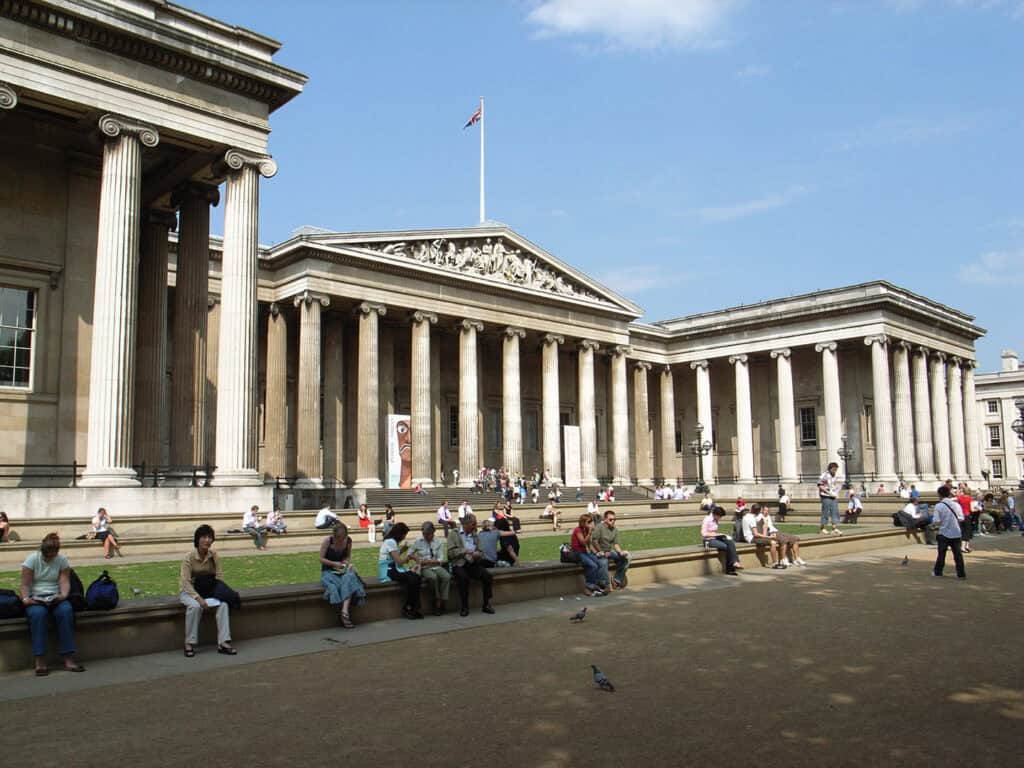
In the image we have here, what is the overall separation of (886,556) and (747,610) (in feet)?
32.8

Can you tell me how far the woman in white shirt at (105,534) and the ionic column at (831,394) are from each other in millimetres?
40323

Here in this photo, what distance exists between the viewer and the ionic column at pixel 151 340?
2350cm

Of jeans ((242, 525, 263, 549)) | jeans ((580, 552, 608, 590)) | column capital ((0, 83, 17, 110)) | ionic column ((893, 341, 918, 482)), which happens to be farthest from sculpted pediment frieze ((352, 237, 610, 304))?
jeans ((580, 552, 608, 590))

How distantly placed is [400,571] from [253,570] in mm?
5597

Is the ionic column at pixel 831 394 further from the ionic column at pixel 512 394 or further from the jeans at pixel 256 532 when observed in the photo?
the jeans at pixel 256 532

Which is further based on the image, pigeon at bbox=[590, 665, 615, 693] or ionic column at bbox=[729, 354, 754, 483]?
ionic column at bbox=[729, 354, 754, 483]

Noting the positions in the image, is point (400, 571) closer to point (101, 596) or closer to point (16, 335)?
point (101, 596)

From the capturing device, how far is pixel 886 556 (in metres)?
20.5

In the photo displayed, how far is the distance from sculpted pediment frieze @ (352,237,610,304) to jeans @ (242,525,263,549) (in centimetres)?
1903

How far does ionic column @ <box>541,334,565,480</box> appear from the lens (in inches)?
1783

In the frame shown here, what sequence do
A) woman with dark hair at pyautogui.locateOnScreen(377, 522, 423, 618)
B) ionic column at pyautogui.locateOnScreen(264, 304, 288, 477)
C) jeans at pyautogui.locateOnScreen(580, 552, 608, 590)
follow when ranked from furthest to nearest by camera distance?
ionic column at pyautogui.locateOnScreen(264, 304, 288, 477)
jeans at pyautogui.locateOnScreen(580, 552, 608, 590)
woman with dark hair at pyautogui.locateOnScreen(377, 522, 423, 618)

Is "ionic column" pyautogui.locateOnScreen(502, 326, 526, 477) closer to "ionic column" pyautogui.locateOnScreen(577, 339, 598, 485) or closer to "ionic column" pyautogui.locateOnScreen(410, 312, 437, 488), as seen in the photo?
"ionic column" pyautogui.locateOnScreen(577, 339, 598, 485)

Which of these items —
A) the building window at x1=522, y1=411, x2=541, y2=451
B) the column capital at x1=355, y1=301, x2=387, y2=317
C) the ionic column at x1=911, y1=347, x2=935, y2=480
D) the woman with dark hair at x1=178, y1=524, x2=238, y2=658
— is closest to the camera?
the woman with dark hair at x1=178, y1=524, x2=238, y2=658

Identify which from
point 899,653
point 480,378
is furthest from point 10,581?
point 480,378
